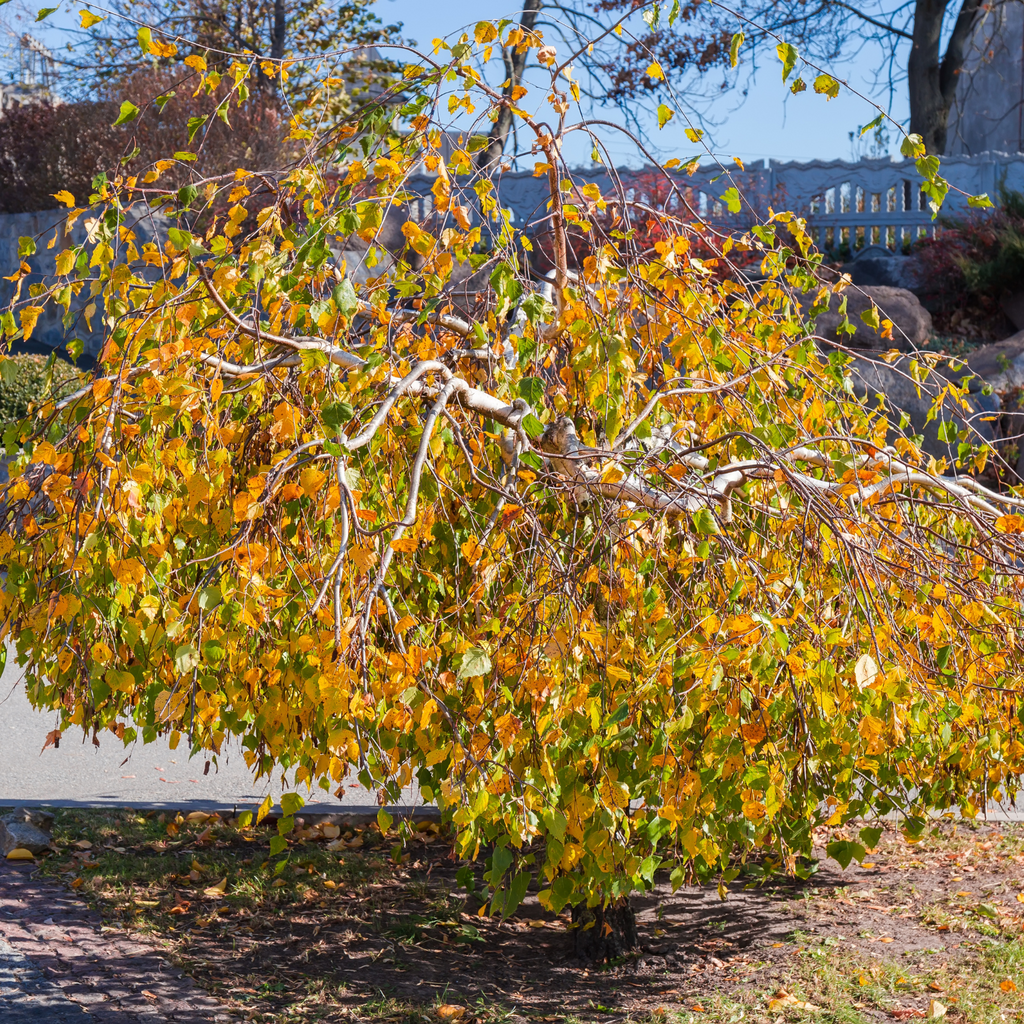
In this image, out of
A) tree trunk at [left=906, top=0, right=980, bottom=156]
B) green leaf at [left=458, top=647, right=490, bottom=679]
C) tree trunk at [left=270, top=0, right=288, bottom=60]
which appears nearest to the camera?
green leaf at [left=458, top=647, right=490, bottom=679]

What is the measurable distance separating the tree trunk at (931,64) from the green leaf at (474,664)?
19.2m

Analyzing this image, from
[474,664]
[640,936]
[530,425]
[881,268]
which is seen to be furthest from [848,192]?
[474,664]

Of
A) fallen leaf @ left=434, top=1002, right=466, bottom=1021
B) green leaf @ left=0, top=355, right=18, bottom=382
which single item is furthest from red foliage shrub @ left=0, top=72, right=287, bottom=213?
fallen leaf @ left=434, top=1002, right=466, bottom=1021

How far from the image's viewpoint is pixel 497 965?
425 centimetres

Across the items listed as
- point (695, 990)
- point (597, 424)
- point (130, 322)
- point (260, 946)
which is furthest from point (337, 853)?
point (130, 322)

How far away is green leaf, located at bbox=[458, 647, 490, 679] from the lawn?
3.83 ft

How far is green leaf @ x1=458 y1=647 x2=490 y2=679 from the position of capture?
88.4 inches

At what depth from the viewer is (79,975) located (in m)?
3.84

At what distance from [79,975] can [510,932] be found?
1769 mm

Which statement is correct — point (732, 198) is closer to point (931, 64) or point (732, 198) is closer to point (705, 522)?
point (705, 522)

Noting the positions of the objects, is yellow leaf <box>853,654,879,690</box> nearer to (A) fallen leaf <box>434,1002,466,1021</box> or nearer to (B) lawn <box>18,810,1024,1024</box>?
(B) lawn <box>18,810,1024,1024</box>

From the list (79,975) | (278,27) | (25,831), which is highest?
(278,27)

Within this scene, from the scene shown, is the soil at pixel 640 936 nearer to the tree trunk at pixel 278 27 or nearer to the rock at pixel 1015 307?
the rock at pixel 1015 307

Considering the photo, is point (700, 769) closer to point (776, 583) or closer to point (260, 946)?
point (776, 583)
